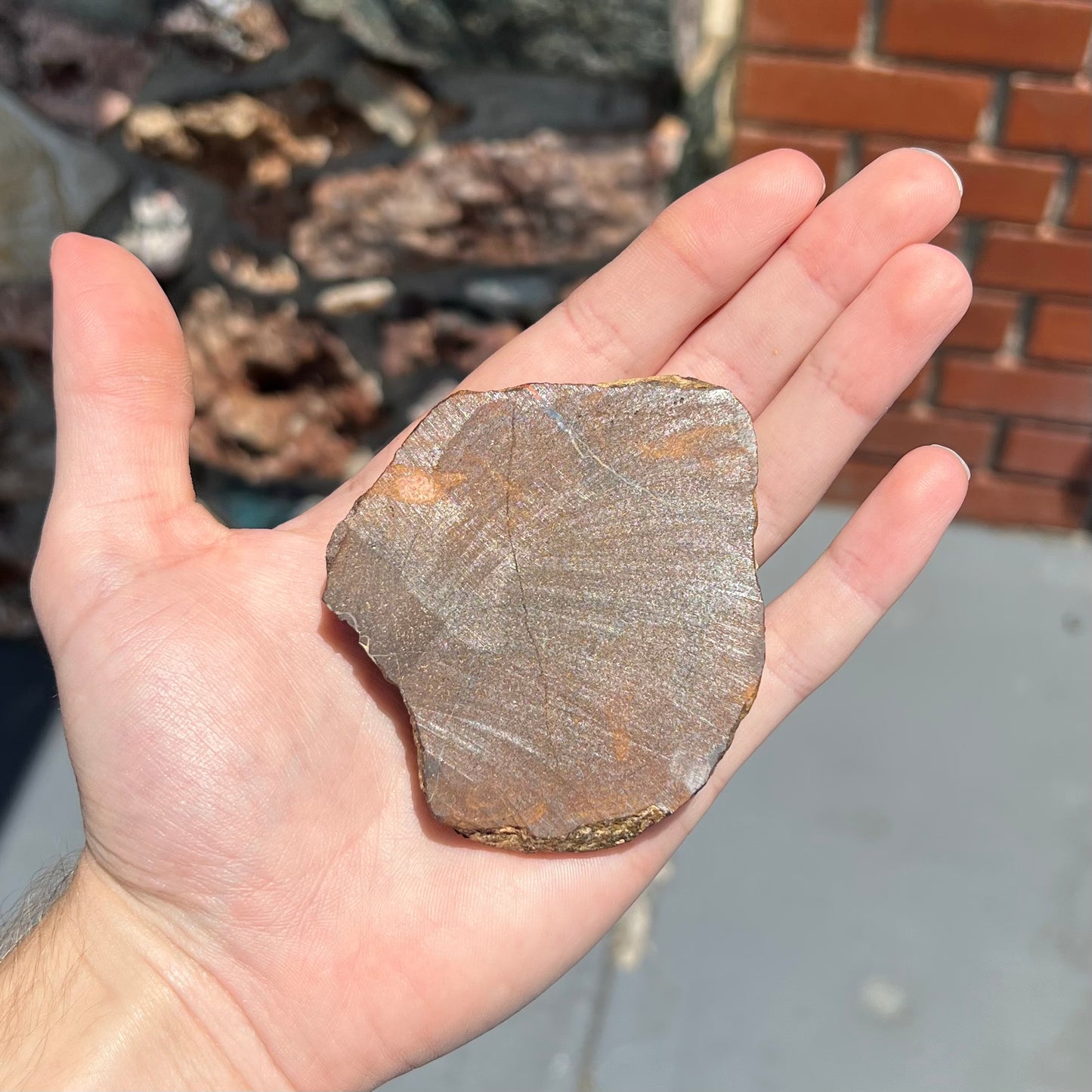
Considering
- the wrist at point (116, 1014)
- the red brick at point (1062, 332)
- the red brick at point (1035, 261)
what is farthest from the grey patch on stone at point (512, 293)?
the wrist at point (116, 1014)

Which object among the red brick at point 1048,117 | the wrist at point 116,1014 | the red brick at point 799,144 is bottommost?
the wrist at point 116,1014

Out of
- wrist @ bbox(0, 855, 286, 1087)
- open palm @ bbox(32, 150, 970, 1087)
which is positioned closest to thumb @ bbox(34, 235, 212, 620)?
open palm @ bbox(32, 150, 970, 1087)

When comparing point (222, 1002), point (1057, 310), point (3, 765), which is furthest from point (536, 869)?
point (1057, 310)

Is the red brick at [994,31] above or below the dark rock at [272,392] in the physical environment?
above

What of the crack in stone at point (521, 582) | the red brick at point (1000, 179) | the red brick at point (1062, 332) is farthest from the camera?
the red brick at point (1062, 332)

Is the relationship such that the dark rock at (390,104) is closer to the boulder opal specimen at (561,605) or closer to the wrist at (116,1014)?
the boulder opal specimen at (561,605)

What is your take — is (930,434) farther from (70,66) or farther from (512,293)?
(70,66)

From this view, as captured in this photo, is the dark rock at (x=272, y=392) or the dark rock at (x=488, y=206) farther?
the dark rock at (x=272, y=392)

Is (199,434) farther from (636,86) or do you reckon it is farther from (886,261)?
(886,261)
